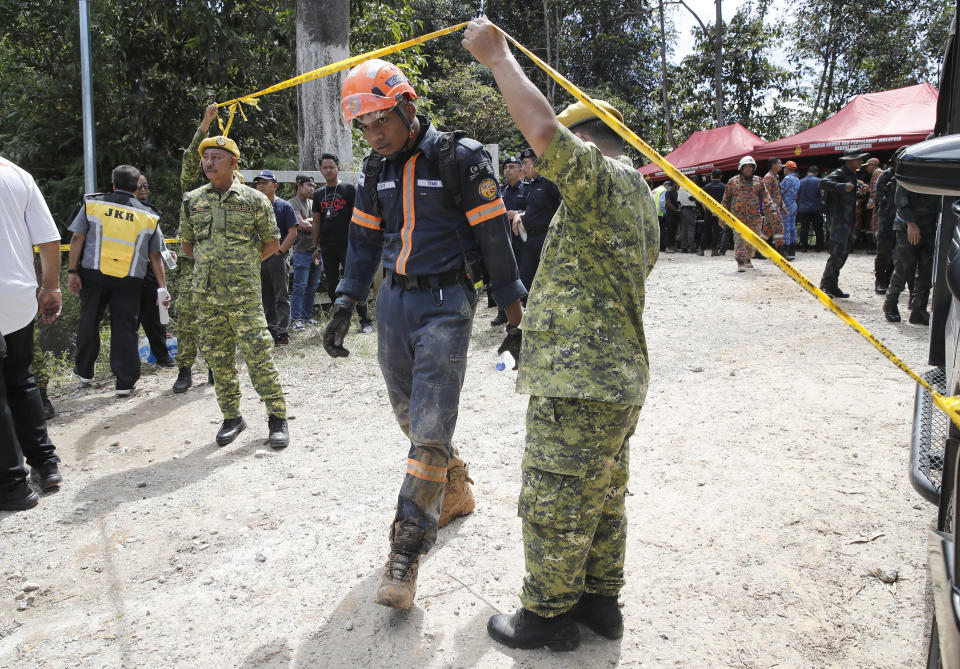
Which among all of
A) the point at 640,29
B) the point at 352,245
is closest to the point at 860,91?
the point at 640,29

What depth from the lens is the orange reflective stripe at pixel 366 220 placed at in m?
3.24

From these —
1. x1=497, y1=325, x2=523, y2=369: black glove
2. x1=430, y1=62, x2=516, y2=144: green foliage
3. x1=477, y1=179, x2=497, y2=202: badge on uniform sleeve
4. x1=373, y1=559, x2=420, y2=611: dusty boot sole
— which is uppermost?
x1=430, y1=62, x2=516, y2=144: green foliage

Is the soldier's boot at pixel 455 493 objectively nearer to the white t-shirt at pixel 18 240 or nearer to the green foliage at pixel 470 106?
the white t-shirt at pixel 18 240

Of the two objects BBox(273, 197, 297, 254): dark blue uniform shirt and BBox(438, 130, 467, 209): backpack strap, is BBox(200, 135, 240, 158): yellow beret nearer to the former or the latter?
BBox(438, 130, 467, 209): backpack strap

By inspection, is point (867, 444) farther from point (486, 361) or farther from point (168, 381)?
point (168, 381)

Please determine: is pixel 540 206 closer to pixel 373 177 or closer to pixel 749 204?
pixel 373 177

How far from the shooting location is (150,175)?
14227 millimetres

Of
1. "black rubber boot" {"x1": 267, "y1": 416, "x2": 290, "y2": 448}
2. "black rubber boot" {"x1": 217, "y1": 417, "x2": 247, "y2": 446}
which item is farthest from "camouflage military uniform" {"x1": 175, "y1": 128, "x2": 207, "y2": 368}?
"black rubber boot" {"x1": 267, "y1": 416, "x2": 290, "y2": 448}

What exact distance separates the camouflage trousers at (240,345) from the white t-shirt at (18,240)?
1102 millimetres

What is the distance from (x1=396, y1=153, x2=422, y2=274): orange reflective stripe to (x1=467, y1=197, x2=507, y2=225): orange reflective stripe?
251 millimetres

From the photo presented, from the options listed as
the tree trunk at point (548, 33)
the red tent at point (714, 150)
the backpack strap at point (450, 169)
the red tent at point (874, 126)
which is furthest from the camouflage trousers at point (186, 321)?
the tree trunk at point (548, 33)

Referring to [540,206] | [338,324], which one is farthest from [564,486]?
[540,206]

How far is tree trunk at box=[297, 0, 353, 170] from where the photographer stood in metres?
9.60

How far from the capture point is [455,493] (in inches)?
139
